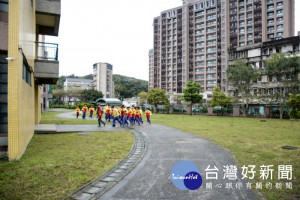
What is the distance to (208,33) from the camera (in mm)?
74062

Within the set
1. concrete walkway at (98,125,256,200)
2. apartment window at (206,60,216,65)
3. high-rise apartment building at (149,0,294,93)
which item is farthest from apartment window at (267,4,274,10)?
concrete walkway at (98,125,256,200)

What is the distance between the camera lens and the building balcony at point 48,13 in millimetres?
12828

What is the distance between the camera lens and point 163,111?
55.7m

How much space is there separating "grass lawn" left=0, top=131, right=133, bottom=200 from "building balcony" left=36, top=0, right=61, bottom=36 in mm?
7619

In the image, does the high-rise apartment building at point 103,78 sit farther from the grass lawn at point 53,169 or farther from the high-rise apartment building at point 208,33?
the grass lawn at point 53,169

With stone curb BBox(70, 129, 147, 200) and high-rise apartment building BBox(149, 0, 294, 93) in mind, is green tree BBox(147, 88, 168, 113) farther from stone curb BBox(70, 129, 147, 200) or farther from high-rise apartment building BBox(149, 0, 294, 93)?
stone curb BBox(70, 129, 147, 200)

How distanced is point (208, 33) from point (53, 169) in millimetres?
74667

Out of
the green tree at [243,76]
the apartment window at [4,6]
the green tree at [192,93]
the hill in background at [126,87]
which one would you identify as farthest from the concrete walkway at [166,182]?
the hill in background at [126,87]

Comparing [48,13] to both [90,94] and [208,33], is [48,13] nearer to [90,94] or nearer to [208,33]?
[90,94]

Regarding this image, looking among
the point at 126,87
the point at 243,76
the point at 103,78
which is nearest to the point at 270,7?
the point at 243,76

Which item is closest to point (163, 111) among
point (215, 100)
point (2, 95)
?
point (215, 100)

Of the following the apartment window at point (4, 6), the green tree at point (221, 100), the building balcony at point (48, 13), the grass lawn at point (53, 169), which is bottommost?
the grass lawn at point (53, 169)

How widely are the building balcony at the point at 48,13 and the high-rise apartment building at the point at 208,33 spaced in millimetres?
55353

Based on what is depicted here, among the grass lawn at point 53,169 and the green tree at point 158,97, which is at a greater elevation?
the green tree at point 158,97
